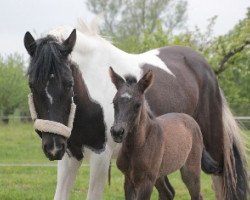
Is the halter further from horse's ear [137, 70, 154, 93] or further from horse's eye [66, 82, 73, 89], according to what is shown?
horse's ear [137, 70, 154, 93]

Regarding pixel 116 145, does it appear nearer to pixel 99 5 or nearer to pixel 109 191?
pixel 109 191

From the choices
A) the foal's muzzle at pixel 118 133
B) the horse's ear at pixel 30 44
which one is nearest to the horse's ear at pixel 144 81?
the foal's muzzle at pixel 118 133

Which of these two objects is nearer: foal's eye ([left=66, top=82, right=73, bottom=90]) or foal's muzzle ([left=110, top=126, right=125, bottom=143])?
foal's muzzle ([left=110, top=126, right=125, bottom=143])

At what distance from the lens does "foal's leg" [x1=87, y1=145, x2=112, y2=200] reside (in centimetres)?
415

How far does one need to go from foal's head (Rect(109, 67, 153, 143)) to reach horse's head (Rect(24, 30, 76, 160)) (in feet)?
1.22

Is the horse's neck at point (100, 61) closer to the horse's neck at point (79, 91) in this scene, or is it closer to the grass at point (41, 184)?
the horse's neck at point (79, 91)

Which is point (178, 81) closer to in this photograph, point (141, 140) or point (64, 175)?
point (64, 175)

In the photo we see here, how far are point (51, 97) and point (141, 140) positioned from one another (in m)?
0.68

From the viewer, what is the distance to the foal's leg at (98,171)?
4.15m

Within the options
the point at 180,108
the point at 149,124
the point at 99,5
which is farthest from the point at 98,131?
the point at 99,5

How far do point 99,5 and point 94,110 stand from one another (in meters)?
32.2

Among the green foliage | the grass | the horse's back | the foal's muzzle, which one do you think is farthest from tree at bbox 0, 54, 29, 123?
the foal's muzzle

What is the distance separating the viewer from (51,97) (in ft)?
12.0

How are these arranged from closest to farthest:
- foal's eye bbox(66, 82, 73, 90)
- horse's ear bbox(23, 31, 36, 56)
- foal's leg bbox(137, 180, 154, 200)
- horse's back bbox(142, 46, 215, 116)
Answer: foal's leg bbox(137, 180, 154, 200) < foal's eye bbox(66, 82, 73, 90) < horse's ear bbox(23, 31, 36, 56) < horse's back bbox(142, 46, 215, 116)
